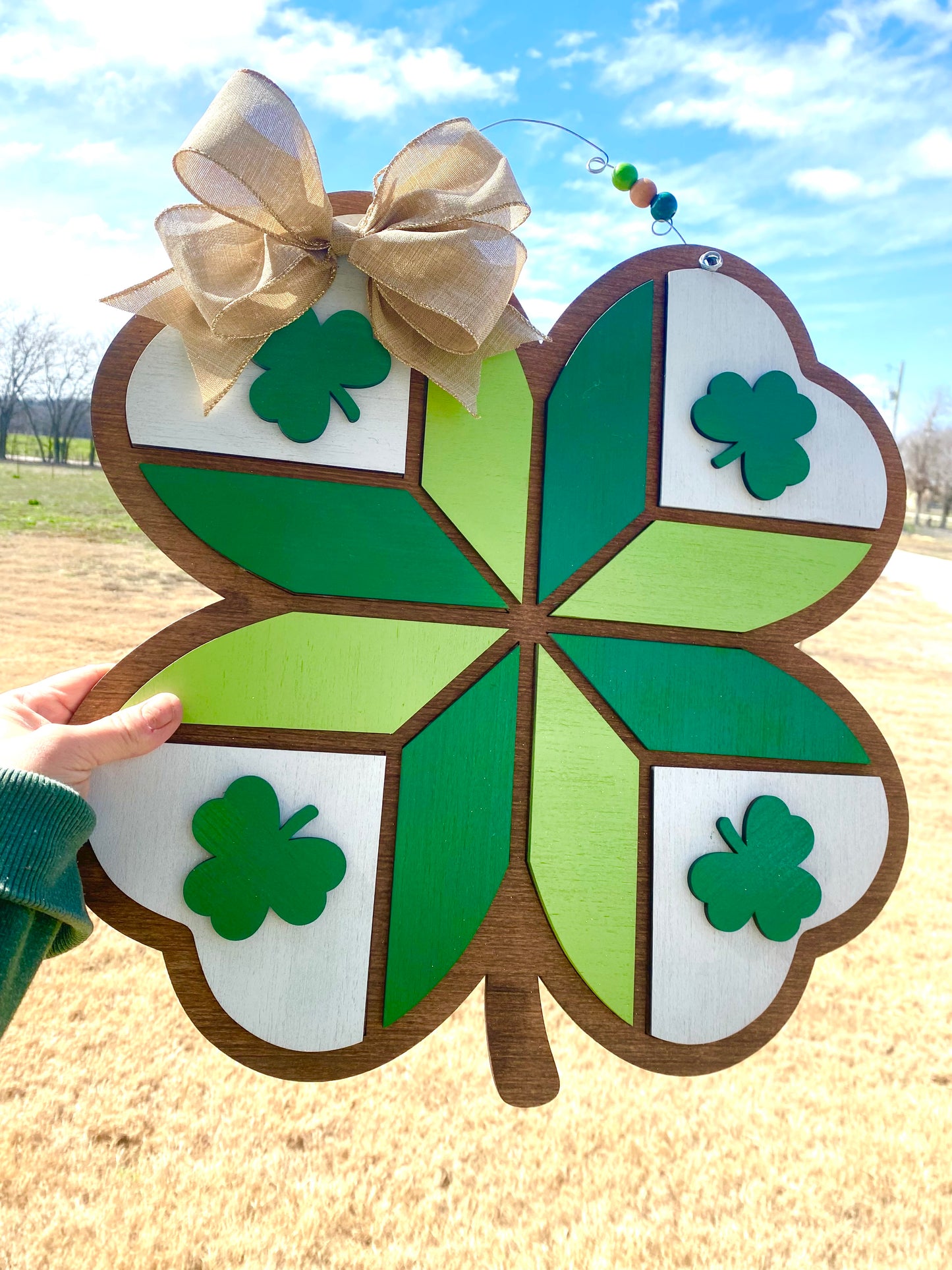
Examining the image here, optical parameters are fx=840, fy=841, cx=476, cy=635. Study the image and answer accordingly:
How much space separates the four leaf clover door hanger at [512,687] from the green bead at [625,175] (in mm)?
130

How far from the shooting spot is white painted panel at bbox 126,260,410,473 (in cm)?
91

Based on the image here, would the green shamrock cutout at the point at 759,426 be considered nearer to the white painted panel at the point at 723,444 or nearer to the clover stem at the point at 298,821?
the white painted panel at the point at 723,444

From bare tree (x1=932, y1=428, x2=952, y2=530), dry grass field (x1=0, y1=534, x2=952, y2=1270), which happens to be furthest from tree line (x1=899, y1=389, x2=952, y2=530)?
dry grass field (x1=0, y1=534, x2=952, y2=1270)

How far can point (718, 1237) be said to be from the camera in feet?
5.33

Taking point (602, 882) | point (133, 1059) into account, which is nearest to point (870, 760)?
point (602, 882)

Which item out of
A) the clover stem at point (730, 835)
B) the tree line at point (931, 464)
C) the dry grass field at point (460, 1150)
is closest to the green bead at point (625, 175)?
the clover stem at point (730, 835)

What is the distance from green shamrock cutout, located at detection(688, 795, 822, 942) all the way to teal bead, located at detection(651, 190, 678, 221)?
77 centimetres

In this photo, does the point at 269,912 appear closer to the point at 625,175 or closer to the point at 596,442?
the point at 596,442

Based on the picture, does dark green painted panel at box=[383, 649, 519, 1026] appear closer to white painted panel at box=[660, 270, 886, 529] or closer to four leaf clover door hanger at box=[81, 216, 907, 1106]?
four leaf clover door hanger at box=[81, 216, 907, 1106]

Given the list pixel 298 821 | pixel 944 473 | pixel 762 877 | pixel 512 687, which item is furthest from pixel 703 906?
pixel 944 473

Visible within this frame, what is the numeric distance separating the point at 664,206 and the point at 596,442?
0.35 metres

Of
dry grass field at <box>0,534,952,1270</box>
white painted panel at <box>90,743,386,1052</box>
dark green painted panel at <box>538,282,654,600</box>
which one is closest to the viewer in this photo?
white painted panel at <box>90,743,386,1052</box>

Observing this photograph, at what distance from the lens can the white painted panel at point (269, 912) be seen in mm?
895

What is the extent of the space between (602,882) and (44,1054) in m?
1.60
